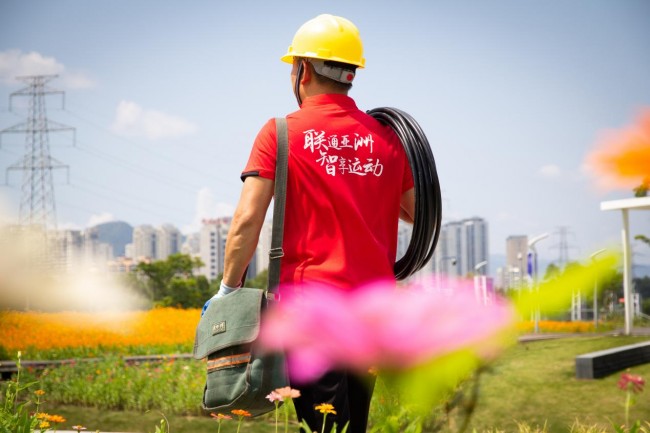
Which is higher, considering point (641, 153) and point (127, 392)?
point (641, 153)

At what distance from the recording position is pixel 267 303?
7.30 ft

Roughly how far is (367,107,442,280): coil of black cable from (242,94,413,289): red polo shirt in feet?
0.51

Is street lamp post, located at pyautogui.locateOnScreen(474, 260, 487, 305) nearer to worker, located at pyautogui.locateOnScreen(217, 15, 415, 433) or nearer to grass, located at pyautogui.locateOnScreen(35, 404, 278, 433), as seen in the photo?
worker, located at pyautogui.locateOnScreen(217, 15, 415, 433)

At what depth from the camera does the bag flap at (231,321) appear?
2.22 meters

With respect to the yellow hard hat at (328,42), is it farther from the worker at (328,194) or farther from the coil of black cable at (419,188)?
the coil of black cable at (419,188)

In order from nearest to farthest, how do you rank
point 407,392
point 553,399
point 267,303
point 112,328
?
point 407,392, point 267,303, point 553,399, point 112,328

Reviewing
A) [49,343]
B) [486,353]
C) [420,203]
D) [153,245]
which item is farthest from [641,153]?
[153,245]

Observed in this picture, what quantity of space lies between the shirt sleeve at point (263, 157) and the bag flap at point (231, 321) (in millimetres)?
335

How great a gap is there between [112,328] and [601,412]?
762 cm

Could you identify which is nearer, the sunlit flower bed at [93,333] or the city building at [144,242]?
the sunlit flower bed at [93,333]

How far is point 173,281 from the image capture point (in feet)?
89.9

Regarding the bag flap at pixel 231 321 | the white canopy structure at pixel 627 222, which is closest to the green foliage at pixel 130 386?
the bag flap at pixel 231 321

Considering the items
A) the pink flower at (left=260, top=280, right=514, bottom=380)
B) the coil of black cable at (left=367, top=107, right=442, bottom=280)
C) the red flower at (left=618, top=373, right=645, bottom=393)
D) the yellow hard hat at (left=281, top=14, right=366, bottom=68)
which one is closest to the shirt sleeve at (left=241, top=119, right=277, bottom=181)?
the yellow hard hat at (left=281, top=14, right=366, bottom=68)

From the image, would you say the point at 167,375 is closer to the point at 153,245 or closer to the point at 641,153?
the point at 641,153
